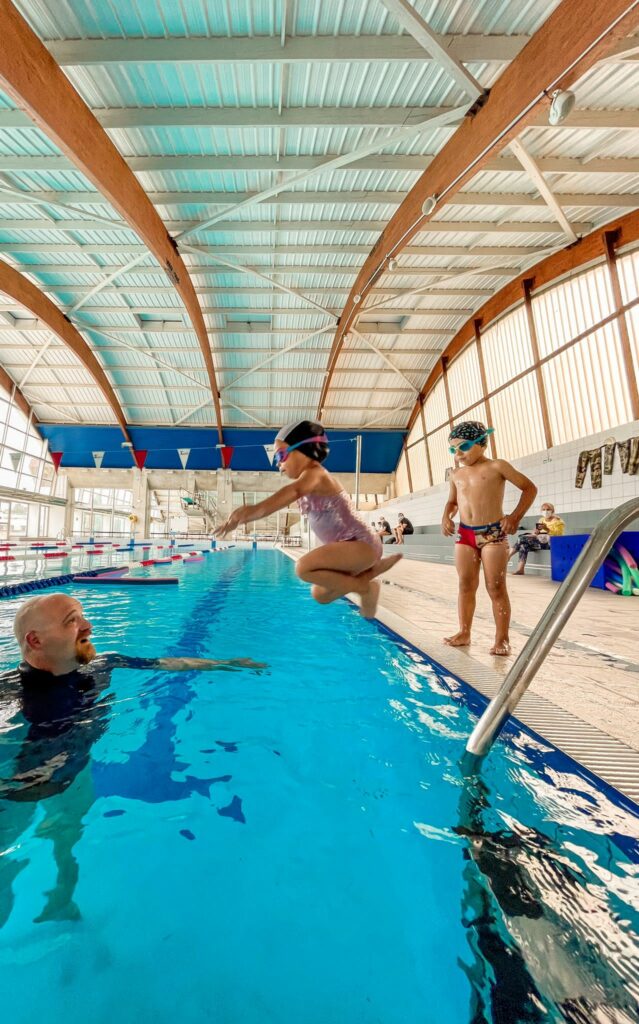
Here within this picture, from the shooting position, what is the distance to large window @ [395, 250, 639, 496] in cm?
1016

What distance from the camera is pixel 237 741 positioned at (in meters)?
2.14

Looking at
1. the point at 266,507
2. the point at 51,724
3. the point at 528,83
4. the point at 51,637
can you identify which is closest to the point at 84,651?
the point at 51,637

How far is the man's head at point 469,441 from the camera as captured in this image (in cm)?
325

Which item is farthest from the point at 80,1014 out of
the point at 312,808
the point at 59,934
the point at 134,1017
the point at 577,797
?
the point at 577,797

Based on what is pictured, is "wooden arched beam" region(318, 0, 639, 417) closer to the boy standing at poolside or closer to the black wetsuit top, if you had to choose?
the boy standing at poolside

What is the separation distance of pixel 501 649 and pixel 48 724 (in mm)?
2461

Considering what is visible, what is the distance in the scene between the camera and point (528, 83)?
5.95 meters

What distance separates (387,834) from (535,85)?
8143mm

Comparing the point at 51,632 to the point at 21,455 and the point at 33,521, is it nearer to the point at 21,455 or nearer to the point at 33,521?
the point at 21,455

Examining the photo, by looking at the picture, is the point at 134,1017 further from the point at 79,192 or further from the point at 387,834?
the point at 79,192

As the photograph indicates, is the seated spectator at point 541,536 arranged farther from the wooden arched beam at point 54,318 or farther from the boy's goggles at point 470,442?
the wooden arched beam at point 54,318

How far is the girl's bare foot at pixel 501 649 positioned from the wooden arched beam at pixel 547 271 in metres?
10.7

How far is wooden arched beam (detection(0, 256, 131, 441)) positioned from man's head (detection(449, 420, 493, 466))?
45.3 ft

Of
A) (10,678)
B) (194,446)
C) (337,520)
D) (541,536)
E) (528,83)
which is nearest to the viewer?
(10,678)
